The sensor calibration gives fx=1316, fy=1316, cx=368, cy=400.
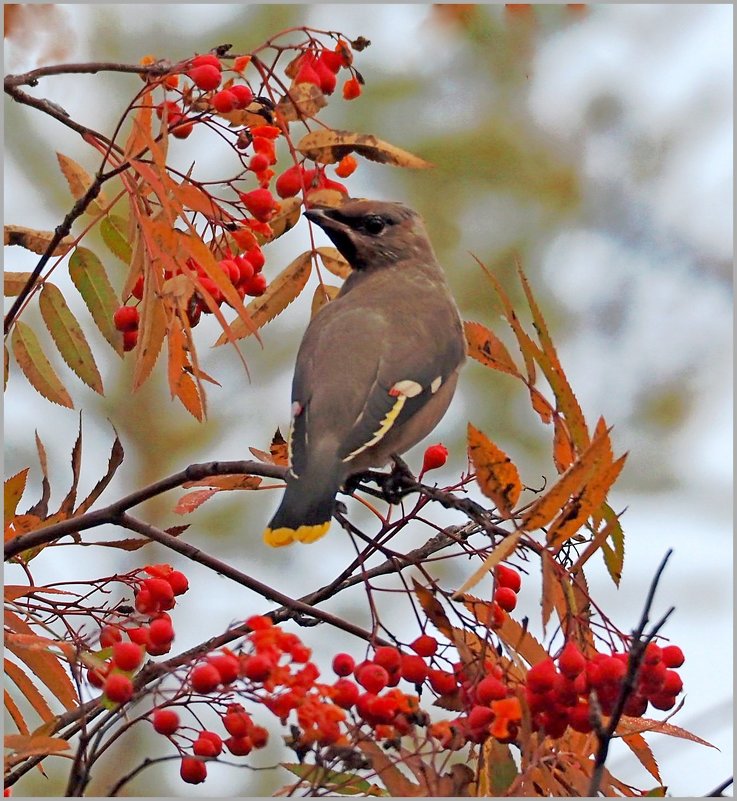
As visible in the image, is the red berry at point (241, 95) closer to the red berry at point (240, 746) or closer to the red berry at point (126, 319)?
the red berry at point (126, 319)

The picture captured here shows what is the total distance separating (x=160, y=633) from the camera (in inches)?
98.3

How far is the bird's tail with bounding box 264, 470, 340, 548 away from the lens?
3.02 metres

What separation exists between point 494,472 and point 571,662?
403 mm

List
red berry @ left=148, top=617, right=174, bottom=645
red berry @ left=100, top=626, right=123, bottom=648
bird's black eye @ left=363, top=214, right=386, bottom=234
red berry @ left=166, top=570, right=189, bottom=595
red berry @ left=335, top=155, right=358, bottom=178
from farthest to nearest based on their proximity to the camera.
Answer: bird's black eye @ left=363, top=214, right=386, bottom=234 → red berry @ left=335, top=155, right=358, bottom=178 → red berry @ left=166, top=570, right=189, bottom=595 → red berry @ left=100, top=626, right=123, bottom=648 → red berry @ left=148, top=617, right=174, bottom=645

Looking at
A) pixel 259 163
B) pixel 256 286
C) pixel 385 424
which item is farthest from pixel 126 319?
pixel 385 424

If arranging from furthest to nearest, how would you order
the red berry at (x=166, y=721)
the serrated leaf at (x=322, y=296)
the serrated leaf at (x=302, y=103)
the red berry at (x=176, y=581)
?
1. the serrated leaf at (x=322, y=296)
2. the serrated leaf at (x=302, y=103)
3. the red berry at (x=176, y=581)
4. the red berry at (x=166, y=721)

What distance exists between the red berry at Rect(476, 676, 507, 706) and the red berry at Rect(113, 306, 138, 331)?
4.11 feet

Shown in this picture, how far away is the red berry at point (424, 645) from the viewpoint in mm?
2674

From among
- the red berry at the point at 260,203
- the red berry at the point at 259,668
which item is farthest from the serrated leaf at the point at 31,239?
the red berry at the point at 259,668

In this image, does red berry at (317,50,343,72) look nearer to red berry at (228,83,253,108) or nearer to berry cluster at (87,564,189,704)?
red berry at (228,83,253,108)

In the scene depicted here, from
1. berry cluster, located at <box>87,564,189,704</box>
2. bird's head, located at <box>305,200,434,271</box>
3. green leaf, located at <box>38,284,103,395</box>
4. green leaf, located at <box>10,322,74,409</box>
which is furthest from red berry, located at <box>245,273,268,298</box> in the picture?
bird's head, located at <box>305,200,434,271</box>

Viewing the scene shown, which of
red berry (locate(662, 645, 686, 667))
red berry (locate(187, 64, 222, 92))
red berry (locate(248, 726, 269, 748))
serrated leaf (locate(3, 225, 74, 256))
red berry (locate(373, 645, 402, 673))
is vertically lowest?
red berry (locate(248, 726, 269, 748))

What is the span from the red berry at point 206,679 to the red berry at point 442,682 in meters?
0.52

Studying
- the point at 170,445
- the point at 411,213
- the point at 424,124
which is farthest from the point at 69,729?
the point at 424,124
